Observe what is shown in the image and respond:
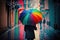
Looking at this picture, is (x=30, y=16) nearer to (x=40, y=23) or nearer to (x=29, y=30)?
(x=29, y=30)

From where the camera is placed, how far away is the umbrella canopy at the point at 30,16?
5137 millimetres

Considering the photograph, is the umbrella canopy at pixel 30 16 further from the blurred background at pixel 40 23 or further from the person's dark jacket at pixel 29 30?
the blurred background at pixel 40 23

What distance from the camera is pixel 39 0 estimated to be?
578cm

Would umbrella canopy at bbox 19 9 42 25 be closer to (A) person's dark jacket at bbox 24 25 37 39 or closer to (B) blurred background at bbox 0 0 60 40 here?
(A) person's dark jacket at bbox 24 25 37 39

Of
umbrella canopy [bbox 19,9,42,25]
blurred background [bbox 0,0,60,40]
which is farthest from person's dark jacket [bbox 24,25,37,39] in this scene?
blurred background [bbox 0,0,60,40]

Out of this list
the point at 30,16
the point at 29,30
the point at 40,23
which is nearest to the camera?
the point at 30,16

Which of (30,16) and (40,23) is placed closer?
(30,16)

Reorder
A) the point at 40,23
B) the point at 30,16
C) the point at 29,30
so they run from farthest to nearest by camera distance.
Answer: the point at 40,23
the point at 29,30
the point at 30,16

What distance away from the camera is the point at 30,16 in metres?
5.20

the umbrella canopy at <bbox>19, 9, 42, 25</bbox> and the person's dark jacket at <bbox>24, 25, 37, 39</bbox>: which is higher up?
the umbrella canopy at <bbox>19, 9, 42, 25</bbox>

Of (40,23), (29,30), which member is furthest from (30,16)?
(40,23)

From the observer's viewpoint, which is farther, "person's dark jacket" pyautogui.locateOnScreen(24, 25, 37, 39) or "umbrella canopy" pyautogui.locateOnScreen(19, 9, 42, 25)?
"person's dark jacket" pyautogui.locateOnScreen(24, 25, 37, 39)

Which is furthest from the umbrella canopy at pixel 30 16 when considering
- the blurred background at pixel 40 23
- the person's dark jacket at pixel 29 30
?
the blurred background at pixel 40 23

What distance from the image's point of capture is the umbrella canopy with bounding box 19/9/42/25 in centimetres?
514
